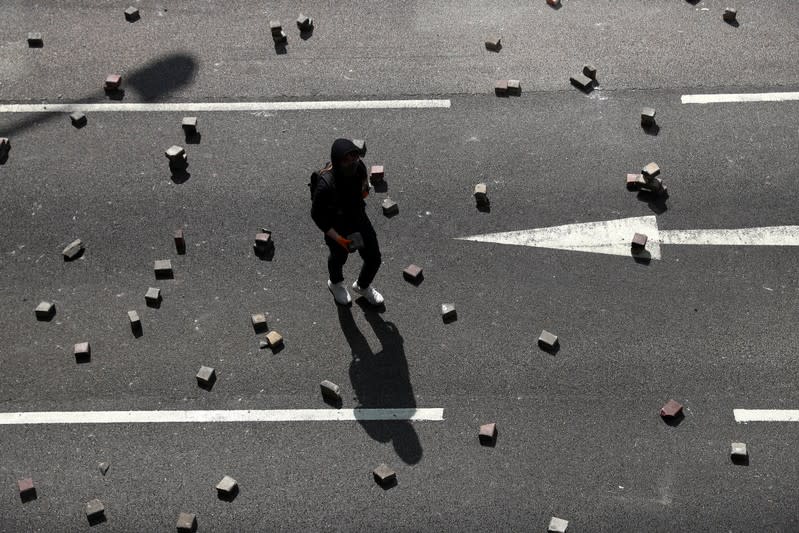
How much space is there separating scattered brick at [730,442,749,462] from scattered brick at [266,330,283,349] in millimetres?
4045

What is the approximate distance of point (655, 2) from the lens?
12031 millimetres

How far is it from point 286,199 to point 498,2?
13.2 feet

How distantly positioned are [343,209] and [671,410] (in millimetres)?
3291

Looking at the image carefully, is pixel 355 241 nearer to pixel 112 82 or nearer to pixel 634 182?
pixel 634 182

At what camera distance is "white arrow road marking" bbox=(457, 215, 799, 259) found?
9.63 metres

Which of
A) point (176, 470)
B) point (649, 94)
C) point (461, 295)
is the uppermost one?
point (649, 94)

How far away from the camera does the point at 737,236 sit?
9.66 m

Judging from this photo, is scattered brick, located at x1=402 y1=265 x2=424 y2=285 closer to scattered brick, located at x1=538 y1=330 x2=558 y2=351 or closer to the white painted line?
scattered brick, located at x1=538 y1=330 x2=558 y2=351

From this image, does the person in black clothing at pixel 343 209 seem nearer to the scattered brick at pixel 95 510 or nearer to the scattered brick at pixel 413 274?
the scattered brick at pixel 413 274

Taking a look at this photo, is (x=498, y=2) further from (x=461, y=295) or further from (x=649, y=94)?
(x=461, y=295)

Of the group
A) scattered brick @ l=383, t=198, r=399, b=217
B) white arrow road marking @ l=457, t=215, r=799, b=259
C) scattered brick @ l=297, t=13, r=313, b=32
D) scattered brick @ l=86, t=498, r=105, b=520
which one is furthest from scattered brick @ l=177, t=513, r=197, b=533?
scattered brick @ l=297, t=13, r=313, b=32

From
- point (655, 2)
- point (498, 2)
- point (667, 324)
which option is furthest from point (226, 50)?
point (667, 324)

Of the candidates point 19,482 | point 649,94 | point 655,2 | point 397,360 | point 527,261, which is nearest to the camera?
point 19,482

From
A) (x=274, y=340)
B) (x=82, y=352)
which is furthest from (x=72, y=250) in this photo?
(x=274, y=340)
